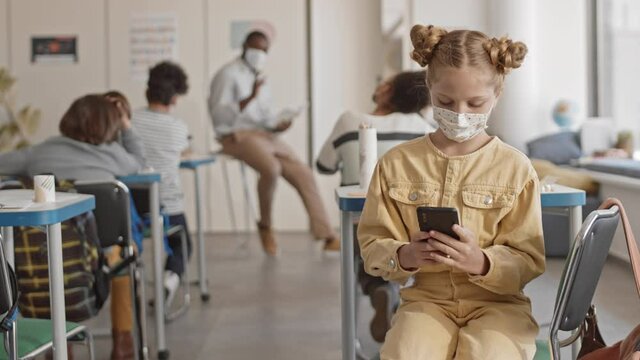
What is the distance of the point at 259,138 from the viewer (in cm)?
645

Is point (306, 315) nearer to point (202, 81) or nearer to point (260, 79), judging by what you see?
point (260, 79)

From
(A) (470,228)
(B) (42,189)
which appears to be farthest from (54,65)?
(A) (470,228)

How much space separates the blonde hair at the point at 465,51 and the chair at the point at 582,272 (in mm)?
376

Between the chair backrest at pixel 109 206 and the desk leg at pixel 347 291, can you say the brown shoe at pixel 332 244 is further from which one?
the desk leg at pixel 347 291

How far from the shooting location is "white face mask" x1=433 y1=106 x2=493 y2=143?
1957 mm

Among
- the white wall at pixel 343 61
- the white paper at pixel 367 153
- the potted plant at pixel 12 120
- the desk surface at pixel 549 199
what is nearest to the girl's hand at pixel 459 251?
the desk surface at pixel 549 199

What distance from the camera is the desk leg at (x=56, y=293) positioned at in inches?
93.9

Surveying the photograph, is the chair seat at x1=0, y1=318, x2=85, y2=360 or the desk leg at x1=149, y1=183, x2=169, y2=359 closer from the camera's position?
the chair seat at x1=0, y1=318, x2=85, y2=360

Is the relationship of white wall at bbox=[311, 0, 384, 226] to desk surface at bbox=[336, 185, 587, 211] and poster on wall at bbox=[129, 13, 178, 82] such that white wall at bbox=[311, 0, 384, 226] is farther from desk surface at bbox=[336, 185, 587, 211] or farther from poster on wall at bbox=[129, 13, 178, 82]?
desk surface at bbox=[336, 185, 587, 211]

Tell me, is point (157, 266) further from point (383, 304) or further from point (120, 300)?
point (383, 304)

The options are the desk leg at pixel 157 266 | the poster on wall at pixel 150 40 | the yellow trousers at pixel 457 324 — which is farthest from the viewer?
the poster on wall at pixel 150 40

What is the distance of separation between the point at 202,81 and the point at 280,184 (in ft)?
3.66

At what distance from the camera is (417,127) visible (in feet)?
11.4

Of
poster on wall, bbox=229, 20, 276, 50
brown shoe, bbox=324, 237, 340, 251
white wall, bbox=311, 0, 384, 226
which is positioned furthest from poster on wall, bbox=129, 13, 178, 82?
brown shoe, bbox=324, 237, 340, 251
